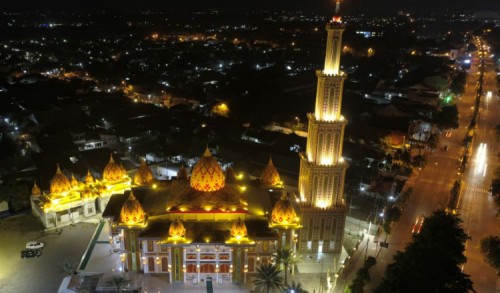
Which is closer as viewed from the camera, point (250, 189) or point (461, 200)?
point (250, 189)

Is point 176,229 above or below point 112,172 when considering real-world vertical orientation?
below

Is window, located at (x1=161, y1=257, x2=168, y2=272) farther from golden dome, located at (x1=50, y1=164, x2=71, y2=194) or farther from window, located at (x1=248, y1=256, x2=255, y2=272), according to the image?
golden dome, located at (x1=50, y1=164, x2=71, y2=194)

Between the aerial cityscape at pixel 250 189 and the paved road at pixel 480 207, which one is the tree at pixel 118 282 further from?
the paved road at pixel 480 207

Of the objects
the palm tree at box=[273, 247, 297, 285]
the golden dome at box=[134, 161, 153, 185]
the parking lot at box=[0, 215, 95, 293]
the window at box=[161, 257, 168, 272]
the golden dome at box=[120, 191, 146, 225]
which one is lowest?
the parking lot at box=[0, 215, 95, 293]

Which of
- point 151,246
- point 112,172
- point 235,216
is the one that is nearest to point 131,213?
point 151,246

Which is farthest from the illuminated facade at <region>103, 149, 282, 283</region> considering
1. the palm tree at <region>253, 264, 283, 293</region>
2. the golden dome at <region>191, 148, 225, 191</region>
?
the palm tree at <region>253, 264, 283, 293</region>

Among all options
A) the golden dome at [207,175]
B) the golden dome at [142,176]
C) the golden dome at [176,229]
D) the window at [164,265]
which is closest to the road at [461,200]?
the golden dome at [207,175]

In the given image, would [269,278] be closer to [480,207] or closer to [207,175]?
[207,175]
